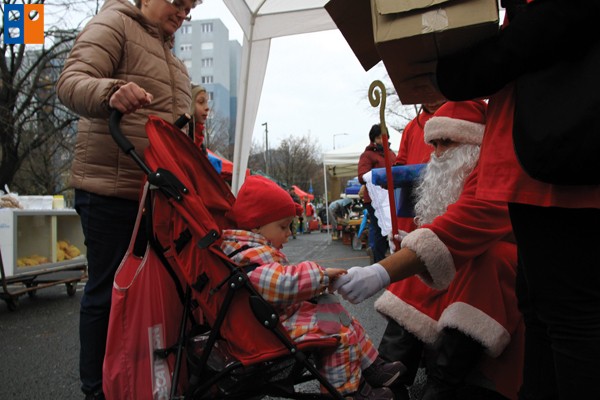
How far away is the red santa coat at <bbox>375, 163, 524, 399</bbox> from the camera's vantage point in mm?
1623

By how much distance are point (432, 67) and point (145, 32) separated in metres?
1.28

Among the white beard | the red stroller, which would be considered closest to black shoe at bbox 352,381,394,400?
the red stroller

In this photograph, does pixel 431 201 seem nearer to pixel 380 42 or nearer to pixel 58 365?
pixel 380 42

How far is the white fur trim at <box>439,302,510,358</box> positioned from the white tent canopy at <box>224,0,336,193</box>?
3.17 meters

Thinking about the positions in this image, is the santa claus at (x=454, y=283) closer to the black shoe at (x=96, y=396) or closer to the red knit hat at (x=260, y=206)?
the red knit hat at (x=260, y=206)

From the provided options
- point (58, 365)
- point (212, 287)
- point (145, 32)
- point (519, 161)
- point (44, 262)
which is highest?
point (145, 32)

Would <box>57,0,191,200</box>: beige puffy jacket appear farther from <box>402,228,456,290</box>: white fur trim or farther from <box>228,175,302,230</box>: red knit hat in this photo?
<box>402,228,456,290</box>: white fur trim

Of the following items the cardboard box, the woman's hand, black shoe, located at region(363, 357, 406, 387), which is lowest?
black shoe, located at region(363, 357, 406, 387)

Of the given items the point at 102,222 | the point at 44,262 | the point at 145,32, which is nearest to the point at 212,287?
the point at 102,222

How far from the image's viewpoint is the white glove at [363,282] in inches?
57.7

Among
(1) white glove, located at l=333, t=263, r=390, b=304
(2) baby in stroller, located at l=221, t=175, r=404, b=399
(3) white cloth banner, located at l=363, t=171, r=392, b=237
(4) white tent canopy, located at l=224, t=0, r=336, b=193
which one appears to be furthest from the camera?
(4) white tent canopy, located at l=224, t=0, r=336, b=193

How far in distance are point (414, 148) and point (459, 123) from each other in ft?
2.56

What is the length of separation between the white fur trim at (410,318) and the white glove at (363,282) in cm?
59

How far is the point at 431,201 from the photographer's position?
6.89 ft
